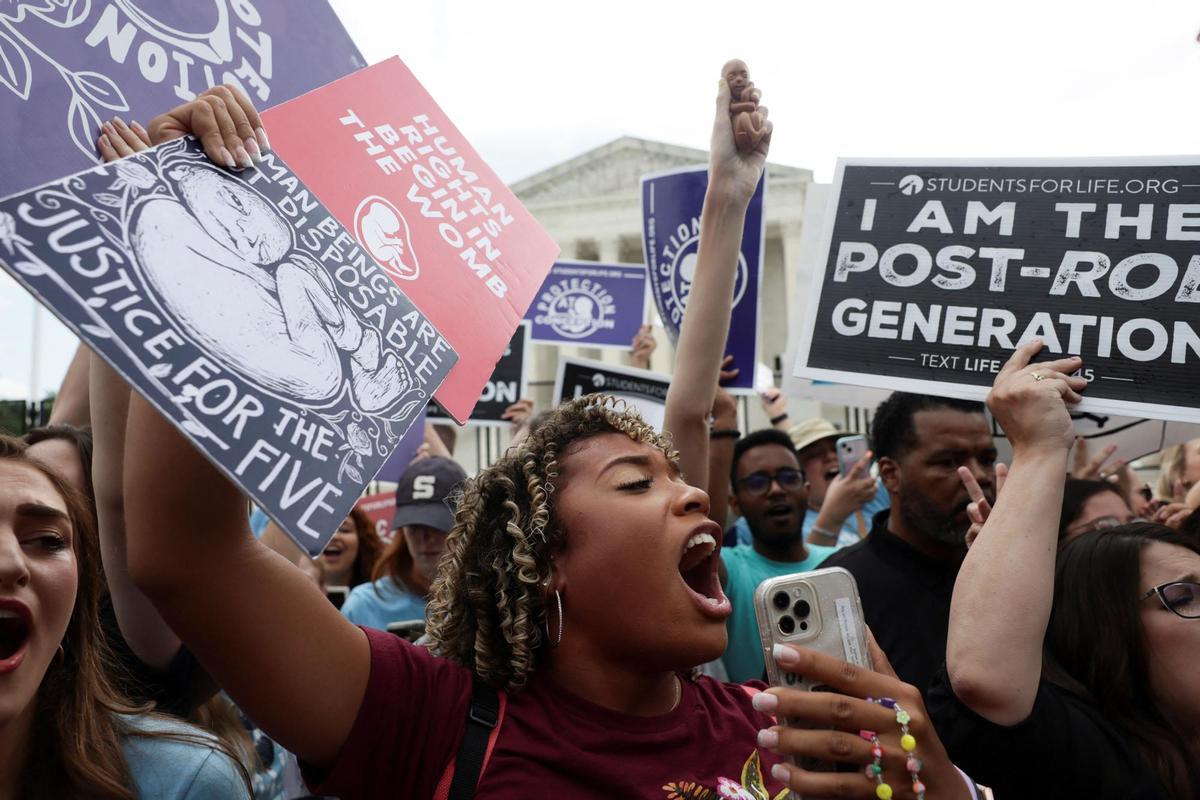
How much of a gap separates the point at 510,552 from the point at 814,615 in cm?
77

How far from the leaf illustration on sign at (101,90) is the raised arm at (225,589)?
1.09 ft

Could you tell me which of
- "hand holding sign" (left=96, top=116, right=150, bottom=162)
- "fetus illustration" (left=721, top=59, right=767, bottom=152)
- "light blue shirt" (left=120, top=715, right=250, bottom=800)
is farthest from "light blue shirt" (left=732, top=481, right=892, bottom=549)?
"hand holding sign" (left=96, top=116, right=150, bottom=162)

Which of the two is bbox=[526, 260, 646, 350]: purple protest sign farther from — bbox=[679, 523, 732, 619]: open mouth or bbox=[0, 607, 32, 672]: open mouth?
bbox=[0, 607, 32, 672]: open mouth

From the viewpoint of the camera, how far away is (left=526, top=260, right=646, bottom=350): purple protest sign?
9.57 meters

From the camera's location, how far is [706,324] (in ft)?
9.45

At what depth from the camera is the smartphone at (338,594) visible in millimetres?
5039

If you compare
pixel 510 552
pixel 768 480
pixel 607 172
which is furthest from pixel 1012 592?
pixel 607 172

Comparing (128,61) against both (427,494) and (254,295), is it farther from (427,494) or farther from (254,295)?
(427,494)

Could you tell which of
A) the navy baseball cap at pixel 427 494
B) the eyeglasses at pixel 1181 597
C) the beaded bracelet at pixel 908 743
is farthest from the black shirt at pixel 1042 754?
the navy baseball cap at pixel 427 494

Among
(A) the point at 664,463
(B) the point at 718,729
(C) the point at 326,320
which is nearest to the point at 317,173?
(C) the point at 326,320

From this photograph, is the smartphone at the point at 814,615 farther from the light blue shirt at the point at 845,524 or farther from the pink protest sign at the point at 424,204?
the light blue shirt at the point at 845,524

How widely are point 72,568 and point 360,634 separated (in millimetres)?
636

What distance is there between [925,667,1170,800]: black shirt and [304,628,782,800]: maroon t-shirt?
0.38 m

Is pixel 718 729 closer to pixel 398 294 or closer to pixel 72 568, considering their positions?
pixel 398 294
